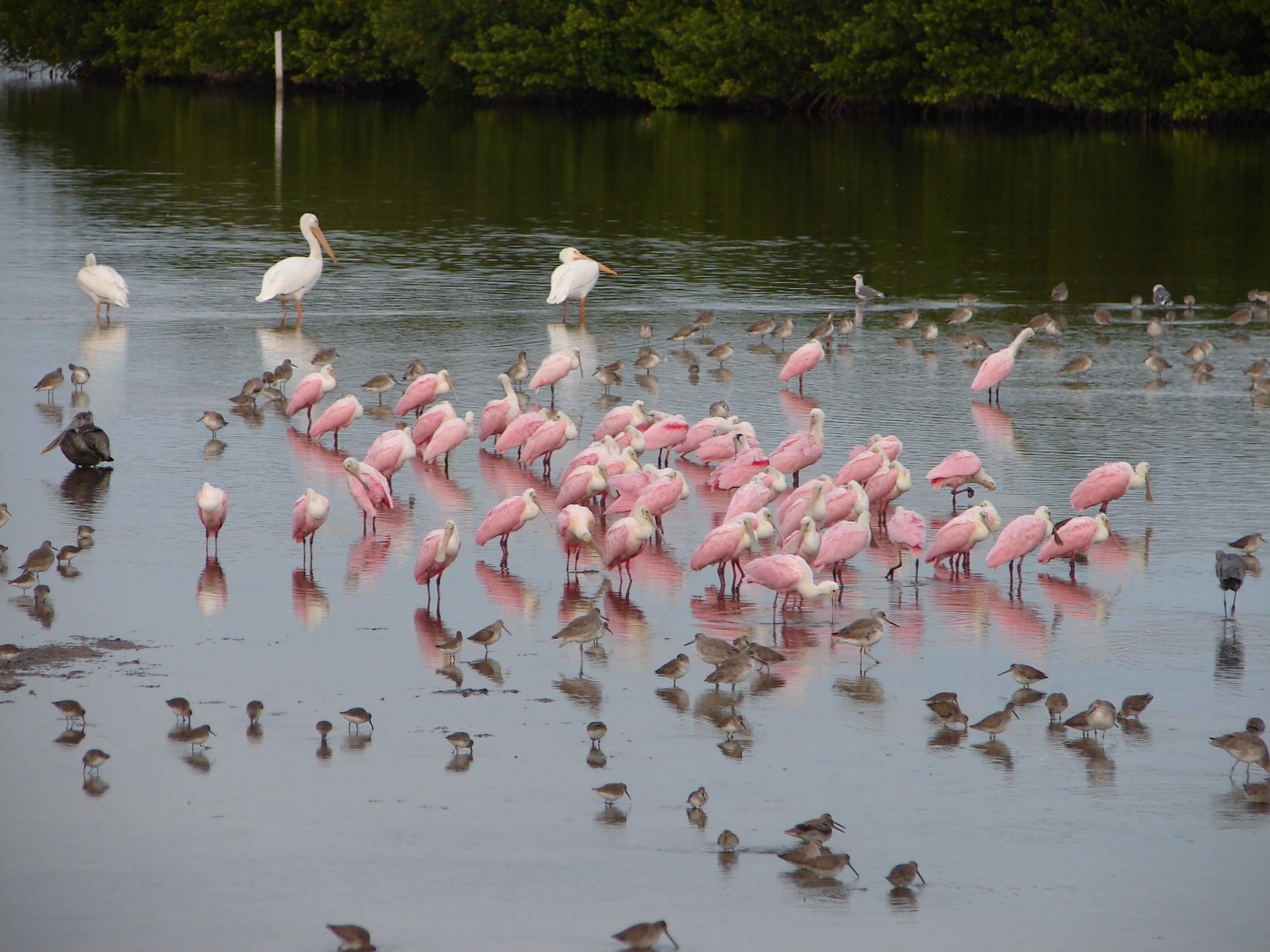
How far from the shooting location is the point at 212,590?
8.53 metres

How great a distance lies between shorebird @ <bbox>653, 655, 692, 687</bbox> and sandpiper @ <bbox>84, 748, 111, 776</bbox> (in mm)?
2320

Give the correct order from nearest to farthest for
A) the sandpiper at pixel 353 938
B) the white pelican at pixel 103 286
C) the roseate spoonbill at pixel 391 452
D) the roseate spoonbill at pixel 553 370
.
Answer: the sandpiper at pixel 353 938
the roseate spoonbill at pixel 391 452
the roseate spoonbill at pixel 553 370
the white pelican at pixel 103 286

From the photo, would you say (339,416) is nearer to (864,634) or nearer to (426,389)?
(426,389)

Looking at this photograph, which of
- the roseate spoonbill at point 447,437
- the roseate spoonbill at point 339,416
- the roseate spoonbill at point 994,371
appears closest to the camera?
the roseate spoonbill at point 447,437

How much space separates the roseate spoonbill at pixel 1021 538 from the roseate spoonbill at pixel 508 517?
2.44 metres

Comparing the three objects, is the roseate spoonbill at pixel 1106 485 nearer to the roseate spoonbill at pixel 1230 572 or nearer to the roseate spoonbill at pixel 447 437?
the roseate spoonbill at pixel 1230 572

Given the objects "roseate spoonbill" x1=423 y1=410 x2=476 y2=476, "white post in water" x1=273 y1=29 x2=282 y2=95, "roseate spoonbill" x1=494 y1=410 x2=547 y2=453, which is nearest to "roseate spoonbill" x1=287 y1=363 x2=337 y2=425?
"roseate spoonbill" x1=423 y1=410 x2=476 y2=476

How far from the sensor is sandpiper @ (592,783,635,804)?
609cm

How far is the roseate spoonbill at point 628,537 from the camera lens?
8.66m

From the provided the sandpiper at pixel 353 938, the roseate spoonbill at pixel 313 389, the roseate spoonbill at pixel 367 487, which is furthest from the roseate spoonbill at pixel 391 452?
the sandpiper at pixel 353 938

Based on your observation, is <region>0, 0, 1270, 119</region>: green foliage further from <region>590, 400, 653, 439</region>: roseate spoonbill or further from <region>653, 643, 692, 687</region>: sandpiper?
<region>653, 643, 692, 687</region>: sandpiper

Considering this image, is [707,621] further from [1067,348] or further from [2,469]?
[1067,348]

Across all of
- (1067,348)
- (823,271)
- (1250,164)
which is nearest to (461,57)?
(1250,164)

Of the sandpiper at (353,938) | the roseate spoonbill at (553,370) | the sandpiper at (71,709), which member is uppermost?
the roseate spoonbill at (553,370)
